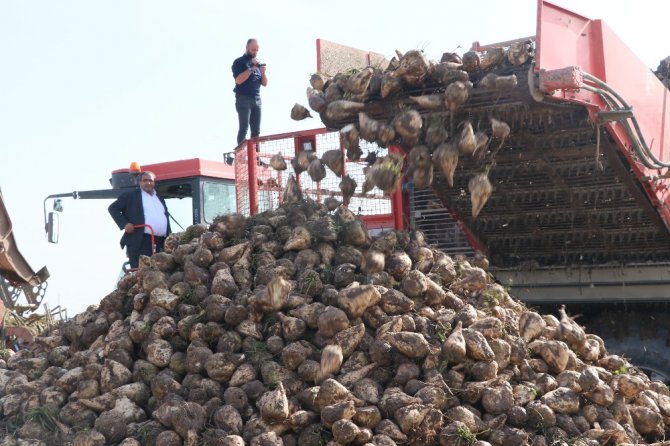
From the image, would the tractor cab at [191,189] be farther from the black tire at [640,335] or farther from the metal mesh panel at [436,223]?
the black tire at [640,335]

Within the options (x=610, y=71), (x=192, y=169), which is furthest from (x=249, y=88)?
(x=610, y=71)

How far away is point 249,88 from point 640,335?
4485 millimetres

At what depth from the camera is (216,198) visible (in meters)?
8.95

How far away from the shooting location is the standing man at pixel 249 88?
8578 millimetres

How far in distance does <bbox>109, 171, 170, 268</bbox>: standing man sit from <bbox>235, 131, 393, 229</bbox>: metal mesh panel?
798 mm

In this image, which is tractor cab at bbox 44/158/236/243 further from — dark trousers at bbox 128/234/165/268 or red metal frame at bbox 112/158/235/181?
dark trousers at bbox 128/234/165/268

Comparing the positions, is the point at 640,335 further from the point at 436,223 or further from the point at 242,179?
the point at 242,179

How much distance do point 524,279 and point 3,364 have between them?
172 inches

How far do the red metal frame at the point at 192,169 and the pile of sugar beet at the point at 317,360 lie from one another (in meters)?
2.81

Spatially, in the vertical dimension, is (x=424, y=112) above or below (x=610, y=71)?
below

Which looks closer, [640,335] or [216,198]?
[640,335]

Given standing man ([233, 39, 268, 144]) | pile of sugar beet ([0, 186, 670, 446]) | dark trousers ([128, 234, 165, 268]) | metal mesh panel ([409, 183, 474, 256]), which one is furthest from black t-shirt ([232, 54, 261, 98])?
pile of sugar beet ([0, 186, 670, 446])

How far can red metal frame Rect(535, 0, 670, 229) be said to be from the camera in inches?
221

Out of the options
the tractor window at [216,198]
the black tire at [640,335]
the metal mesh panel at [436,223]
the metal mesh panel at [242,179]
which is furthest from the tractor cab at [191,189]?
the black tire at [640,335]
